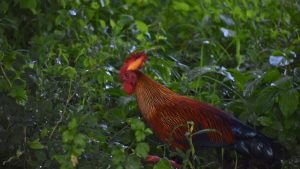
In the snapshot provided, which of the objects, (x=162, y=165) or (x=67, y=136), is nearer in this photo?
(x=67, y=136)

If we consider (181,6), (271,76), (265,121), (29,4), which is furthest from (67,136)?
(181,6)

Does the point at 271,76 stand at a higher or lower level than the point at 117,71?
higher

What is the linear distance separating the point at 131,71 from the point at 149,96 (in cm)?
13

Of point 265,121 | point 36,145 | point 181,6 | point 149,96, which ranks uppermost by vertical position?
point 149,96

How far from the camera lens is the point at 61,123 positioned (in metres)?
3.53

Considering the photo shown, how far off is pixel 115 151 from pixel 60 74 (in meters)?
0.78

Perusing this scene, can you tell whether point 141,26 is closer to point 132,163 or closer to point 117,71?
point 117,71

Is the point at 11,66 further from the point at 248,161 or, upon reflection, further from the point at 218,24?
the point at 218,24

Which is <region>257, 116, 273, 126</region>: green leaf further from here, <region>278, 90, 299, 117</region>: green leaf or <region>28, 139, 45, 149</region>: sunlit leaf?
<region>28, 139, 45, 149</region>: sunlit leaf

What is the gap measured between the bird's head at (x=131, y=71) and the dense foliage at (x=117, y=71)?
0.49 ft

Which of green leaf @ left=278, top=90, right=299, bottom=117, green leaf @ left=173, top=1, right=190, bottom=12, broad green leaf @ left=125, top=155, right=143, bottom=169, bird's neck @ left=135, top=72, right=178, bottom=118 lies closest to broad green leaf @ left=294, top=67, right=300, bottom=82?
green leaf @ left=278, top=90, right=299, bottom=117

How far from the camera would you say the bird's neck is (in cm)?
359

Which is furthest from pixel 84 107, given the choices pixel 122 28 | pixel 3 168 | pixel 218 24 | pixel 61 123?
pixel 218 24

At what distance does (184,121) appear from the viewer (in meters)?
3.56
